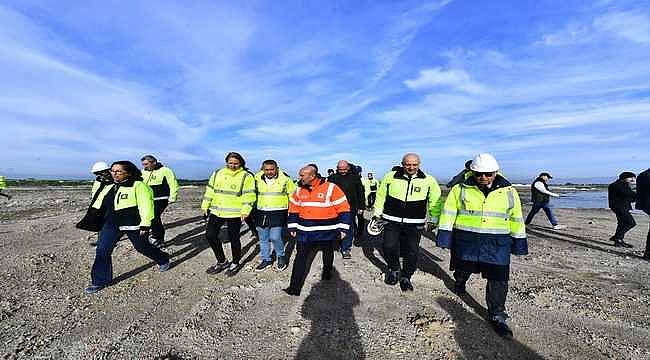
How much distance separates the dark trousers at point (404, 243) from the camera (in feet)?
17.0

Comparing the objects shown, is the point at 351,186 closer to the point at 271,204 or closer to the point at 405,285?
the point at 271,204

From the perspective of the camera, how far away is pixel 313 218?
4.93 metres

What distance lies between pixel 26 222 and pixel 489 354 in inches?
577

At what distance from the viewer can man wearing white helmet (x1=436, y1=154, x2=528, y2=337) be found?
3.79 metres

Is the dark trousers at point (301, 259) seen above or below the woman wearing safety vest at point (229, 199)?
below

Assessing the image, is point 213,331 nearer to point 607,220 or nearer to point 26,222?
point 26,222

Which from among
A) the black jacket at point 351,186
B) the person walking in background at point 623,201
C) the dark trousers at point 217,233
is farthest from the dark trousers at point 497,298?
the person walking in background at point 623,201

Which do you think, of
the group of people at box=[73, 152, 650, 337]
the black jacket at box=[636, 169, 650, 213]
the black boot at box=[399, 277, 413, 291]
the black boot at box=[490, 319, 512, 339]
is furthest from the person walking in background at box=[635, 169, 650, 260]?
the black boot at box=[399, 277, 413, 291]

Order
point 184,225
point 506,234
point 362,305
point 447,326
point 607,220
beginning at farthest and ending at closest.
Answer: point 607,220, point 184,225, point 362,305, point 447,326, point 506,234

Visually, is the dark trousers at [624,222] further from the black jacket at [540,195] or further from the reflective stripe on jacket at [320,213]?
the reflective stripe on jacket at [320,213]

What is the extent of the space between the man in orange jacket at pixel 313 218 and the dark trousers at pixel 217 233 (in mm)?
1369

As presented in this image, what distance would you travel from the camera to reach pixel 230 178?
580cm

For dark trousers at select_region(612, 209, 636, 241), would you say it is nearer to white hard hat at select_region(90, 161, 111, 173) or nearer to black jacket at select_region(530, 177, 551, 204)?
black jacket at select_region(530, 177, 551, 204)

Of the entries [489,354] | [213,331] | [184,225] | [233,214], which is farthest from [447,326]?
[184,225]
